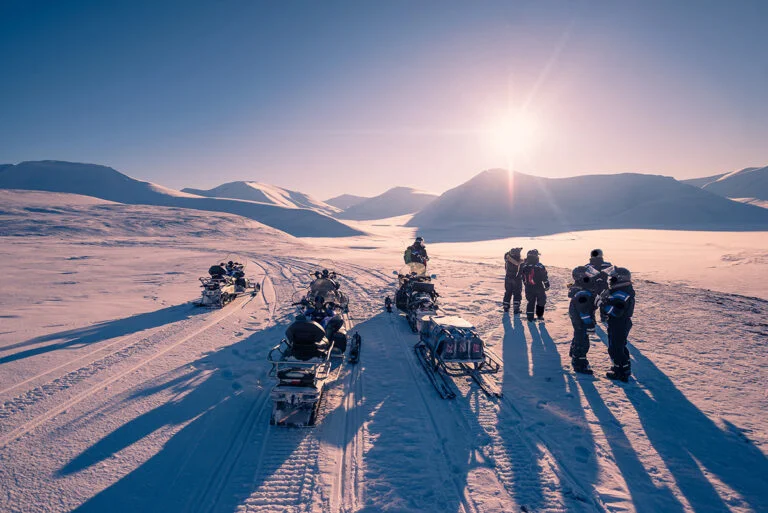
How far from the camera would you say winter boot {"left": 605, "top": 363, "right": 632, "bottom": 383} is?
26.0 ft

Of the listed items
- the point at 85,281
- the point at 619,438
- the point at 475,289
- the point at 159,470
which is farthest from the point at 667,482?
the point at 85,281

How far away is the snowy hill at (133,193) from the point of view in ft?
276

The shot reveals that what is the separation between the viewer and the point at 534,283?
41.2 ft

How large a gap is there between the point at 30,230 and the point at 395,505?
58.9 meters

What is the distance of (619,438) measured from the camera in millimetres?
5891

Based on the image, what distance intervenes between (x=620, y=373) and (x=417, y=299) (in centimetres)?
558

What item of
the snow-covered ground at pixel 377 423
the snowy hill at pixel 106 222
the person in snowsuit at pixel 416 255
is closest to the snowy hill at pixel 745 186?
the snowy hill at pixel 106 222

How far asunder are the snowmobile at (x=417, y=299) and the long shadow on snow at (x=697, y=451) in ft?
17.5

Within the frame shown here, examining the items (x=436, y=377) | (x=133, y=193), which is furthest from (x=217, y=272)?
(x=133, y=193)

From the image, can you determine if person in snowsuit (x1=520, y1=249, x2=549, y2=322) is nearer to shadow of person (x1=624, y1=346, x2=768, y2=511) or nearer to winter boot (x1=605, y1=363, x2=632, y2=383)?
winter boot (x1=605, y1=363, x2=632, y2=383)

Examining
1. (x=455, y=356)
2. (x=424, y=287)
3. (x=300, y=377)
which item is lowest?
(x=455, y=356)

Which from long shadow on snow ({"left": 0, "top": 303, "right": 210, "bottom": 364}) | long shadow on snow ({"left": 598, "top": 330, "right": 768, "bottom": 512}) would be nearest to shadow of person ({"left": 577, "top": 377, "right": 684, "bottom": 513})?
long shadow on snow ({"left": 598, "top": 330, "right": 768, "bottom": 512})

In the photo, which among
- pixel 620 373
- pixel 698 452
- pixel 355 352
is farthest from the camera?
pixel 355 352

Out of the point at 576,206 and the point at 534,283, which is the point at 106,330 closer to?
the point at 534,283
